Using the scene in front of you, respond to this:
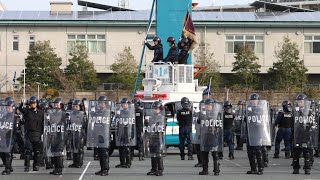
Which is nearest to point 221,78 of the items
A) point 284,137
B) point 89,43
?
point 89,43

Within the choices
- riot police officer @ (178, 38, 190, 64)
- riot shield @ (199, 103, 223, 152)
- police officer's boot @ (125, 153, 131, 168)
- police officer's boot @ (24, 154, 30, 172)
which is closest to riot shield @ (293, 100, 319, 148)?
riot shield @ (199, 103, 223, 152)

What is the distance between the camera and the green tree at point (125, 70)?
210 ft

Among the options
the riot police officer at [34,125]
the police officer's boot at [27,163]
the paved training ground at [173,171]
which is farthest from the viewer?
the police officer's boot at [27,163]

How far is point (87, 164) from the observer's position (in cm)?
2377

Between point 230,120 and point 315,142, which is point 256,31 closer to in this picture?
point 230,120

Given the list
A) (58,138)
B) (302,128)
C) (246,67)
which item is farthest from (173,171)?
(246,67)

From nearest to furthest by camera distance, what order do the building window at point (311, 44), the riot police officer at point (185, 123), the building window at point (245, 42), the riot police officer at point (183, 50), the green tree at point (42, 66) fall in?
the riot police officer at point (185, 123) → the riot police officer at point (183, 50) → the green tree at point (42, 66) → the building window at point (245, 42) → the building window at point (311, 44)

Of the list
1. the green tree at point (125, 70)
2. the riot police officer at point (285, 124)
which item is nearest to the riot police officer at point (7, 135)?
the riot police officer at point (285, 124)

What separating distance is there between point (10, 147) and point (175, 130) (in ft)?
26.2

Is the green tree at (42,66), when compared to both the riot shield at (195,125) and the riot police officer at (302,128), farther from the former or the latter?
the riot police officer at (302,128)

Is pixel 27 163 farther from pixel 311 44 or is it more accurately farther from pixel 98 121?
pixel 311 44

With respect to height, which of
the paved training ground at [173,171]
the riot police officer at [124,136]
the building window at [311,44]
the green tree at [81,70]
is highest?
the building window at [311,44]

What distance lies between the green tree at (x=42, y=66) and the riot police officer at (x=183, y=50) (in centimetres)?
3298

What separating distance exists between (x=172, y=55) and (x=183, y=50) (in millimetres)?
731
